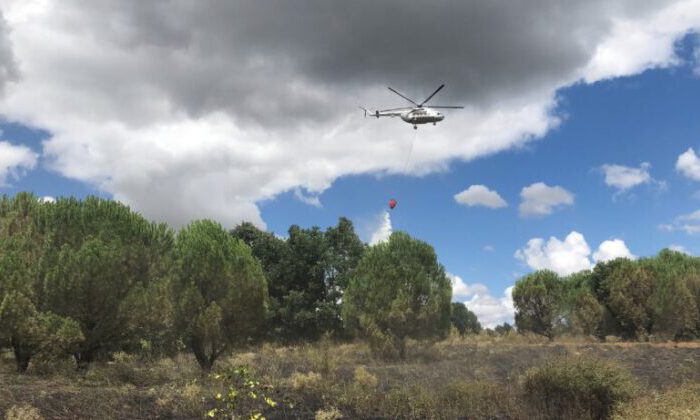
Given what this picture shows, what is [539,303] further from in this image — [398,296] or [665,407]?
[665,407]

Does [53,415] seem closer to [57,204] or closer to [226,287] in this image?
[226,287]

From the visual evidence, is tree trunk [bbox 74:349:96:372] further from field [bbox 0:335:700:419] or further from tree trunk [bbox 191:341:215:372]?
tree trunk [bbox 191:341:215:372]

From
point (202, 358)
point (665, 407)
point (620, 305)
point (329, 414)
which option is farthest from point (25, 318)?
point (620, 305)

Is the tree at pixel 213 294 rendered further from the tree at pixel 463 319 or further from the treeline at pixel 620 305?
the tree at pixel 463 319

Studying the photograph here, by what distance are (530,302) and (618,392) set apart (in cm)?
3521

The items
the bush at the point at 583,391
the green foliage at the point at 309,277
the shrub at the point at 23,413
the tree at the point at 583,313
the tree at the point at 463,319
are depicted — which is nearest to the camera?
the shrub at the point at 23,413

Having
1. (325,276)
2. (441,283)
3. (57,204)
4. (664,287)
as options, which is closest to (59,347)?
(57,204)

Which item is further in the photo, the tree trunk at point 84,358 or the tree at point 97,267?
the tree trunk at point 84,358

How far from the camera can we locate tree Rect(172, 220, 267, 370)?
2158 cm

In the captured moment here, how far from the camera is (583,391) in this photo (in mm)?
15523

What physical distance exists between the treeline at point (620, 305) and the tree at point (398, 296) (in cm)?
1849

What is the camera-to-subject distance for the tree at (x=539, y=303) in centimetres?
4856

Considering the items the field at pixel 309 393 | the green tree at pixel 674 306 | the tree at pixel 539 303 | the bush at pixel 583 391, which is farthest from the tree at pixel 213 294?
the green tree at pixel 674 306

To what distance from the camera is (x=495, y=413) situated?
16.0 meters
